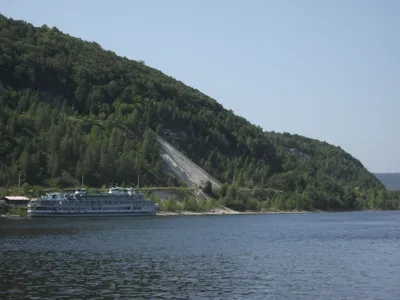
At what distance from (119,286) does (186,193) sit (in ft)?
445

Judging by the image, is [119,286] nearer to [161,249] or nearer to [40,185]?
[161,249]

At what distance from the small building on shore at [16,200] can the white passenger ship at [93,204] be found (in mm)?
3032

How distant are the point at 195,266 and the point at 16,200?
9731 centimetres

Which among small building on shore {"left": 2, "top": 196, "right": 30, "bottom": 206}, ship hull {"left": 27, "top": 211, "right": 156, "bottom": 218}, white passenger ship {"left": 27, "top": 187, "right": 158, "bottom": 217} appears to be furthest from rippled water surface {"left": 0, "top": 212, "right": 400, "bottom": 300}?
small building on shore {"left": 2, "top": 196, "right": 30, "bottom": 206}

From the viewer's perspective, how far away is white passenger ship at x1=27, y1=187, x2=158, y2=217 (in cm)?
14988

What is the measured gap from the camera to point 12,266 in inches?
2298

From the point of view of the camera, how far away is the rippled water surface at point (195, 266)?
155 feet

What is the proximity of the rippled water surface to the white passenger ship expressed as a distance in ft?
169

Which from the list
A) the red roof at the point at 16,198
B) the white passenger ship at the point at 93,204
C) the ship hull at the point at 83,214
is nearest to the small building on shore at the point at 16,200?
the red roof at the point at 16,198

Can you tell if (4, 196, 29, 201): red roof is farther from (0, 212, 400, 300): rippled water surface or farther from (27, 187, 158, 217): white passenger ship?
(0, 212, 400, 300): rippled water surface

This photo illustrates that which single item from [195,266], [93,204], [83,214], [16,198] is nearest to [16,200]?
[16,198]

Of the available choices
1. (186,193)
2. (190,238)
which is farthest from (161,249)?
(186,193)

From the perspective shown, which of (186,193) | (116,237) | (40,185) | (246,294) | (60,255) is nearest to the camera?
(246,294)

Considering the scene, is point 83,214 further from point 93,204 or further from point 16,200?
point 16,200
